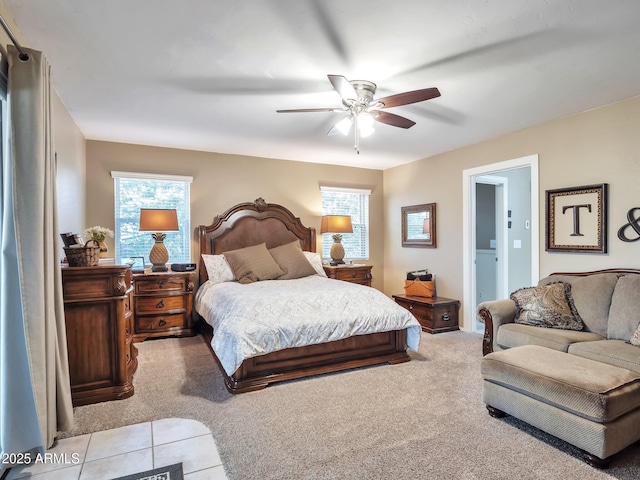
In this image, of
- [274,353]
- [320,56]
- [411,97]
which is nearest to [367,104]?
[411,97]

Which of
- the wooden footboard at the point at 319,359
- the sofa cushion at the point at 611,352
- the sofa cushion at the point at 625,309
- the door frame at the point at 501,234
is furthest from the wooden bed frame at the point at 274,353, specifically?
the door frame at the point at 501,234

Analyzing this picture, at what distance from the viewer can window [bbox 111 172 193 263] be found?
4.75 meters

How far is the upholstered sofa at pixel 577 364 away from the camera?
1988 millimetres

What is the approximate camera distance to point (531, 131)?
4.01m

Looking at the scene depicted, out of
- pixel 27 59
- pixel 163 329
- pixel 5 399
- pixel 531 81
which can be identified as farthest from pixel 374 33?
pixel 163 329

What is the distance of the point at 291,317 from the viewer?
3129 millimetres

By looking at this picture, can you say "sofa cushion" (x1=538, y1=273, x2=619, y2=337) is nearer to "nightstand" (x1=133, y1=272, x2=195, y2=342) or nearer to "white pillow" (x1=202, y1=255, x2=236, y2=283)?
"white pillow" (x1=202, y1=255, x2=236, y2=283)

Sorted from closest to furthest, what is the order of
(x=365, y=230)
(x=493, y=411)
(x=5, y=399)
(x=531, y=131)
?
(x=5, y=399) < (x=493, y=411) < (x=531, y=131) < (x=365, y=230)

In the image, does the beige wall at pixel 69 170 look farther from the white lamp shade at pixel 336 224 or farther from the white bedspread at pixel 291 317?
the white lamp shade at pixel 336 224

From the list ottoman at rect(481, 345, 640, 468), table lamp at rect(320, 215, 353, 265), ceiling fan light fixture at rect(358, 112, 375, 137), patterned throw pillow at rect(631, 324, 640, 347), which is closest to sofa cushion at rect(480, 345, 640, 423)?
ottoman at rect(481, 345, 640, 468)

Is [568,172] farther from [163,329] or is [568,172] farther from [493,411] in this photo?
[163,329]

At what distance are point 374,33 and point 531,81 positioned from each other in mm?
1486

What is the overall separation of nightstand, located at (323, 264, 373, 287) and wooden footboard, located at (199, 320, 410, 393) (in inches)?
69.0

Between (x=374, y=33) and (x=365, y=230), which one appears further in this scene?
(x=365, y=230)
